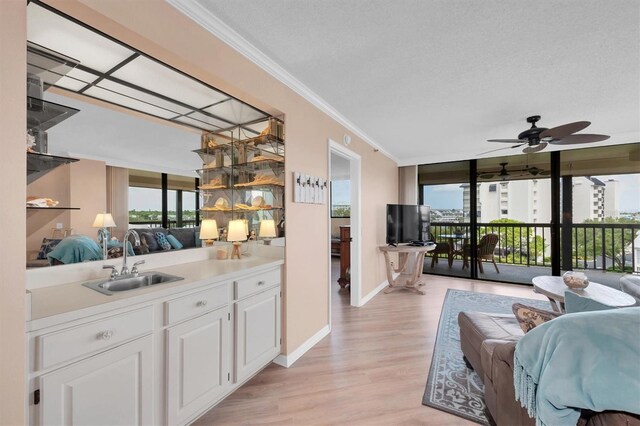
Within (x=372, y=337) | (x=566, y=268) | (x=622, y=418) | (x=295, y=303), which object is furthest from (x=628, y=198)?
(x=295, y=303)

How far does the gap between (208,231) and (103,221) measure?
2.46 ft

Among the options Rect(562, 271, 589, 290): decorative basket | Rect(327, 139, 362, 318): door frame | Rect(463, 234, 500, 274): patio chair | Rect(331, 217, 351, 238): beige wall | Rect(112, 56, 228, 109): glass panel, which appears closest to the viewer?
Rect(112, 56, 228, 109): glass panel

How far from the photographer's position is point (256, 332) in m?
2.01

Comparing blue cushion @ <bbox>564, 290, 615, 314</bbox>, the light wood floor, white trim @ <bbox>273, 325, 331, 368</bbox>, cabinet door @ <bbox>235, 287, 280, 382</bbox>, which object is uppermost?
blue cushion @ <bbox>564, 290, 615, 314</bbox>

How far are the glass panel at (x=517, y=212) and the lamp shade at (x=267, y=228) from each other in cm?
464

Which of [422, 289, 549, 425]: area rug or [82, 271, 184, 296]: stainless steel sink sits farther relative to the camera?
[422, 289, 549, 425]: area rug

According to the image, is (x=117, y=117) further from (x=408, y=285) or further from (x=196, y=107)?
(x=408, y=285)

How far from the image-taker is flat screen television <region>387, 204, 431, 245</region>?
4805 millimetres

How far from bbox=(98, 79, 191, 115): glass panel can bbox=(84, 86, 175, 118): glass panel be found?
0.03 metres

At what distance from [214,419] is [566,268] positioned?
227 inches

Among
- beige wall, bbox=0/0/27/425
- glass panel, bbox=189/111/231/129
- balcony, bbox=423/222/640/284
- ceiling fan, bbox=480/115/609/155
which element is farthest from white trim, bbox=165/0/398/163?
balcony, bbox=423/222/640/284

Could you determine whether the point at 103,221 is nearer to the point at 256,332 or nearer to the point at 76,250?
the point at 76,250

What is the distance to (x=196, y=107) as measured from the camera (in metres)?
2.23

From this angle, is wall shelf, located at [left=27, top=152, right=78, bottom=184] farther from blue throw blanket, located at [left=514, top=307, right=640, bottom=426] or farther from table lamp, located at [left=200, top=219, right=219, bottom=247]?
blue throw blanket, located at [left=514, top=307, right=640, bottom=426]
